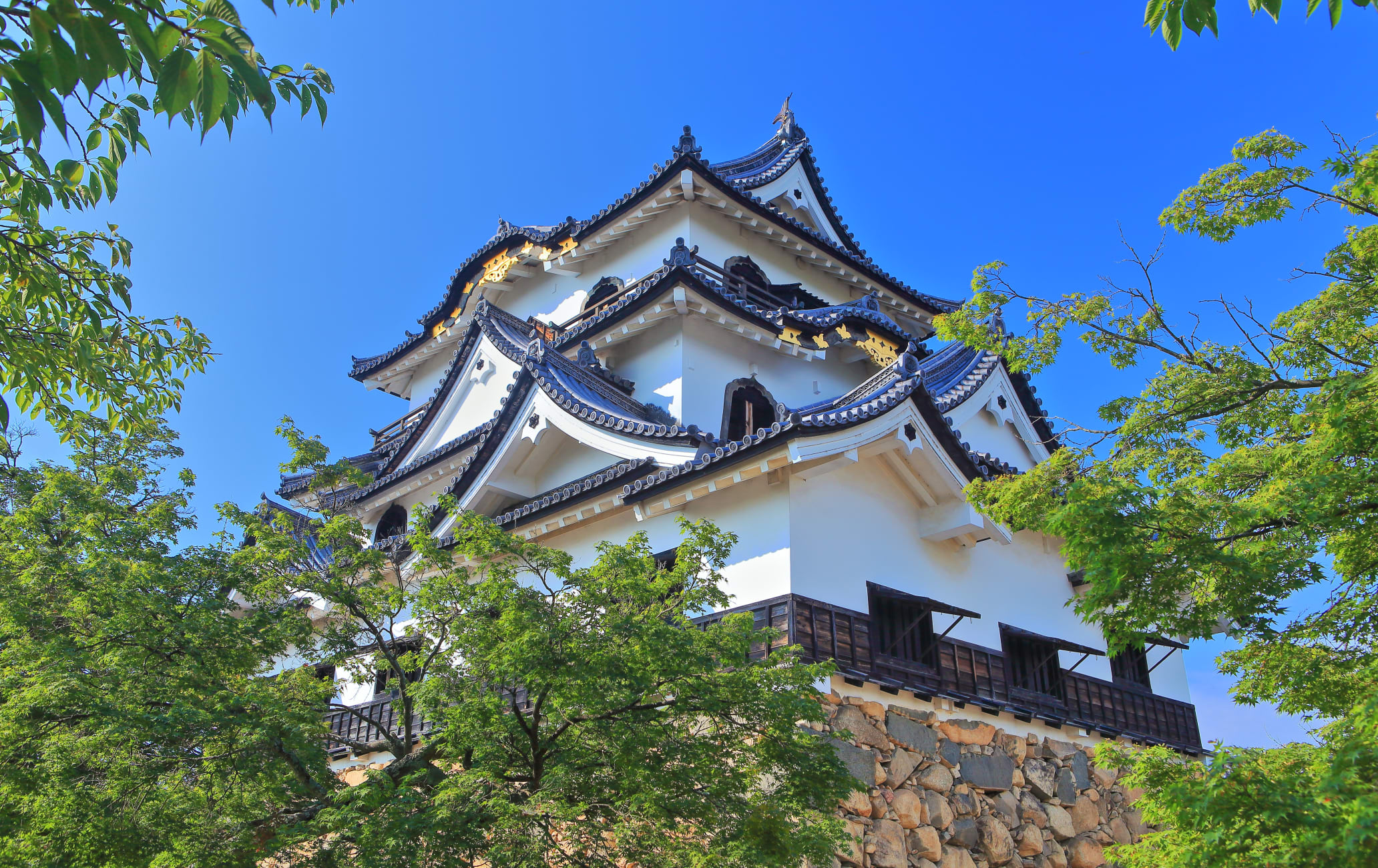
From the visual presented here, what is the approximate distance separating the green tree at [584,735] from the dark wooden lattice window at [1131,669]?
324 inches

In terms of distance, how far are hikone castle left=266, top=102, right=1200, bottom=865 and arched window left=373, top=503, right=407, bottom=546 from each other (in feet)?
0.21

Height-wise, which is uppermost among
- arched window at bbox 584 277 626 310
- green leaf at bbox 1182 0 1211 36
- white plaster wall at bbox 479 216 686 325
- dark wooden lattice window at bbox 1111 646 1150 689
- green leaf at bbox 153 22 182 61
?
white plaster wall at bbox 479 216 686 325

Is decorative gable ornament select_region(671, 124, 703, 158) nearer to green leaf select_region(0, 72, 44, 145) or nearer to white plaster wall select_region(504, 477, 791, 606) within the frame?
white plaster wall select_region(504, 477, 791, 606)

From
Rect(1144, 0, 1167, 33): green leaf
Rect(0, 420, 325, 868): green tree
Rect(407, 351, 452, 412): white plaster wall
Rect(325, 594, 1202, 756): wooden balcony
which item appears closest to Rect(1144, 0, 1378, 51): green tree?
Rect(1144, 0, 1167, 33): green leaf

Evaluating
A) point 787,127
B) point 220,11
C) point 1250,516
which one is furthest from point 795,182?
point 220,11

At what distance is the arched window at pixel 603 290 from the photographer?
17.7 meters

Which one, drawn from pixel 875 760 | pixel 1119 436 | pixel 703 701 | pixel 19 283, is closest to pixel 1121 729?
pixel 875 760

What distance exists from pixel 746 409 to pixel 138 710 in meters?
9.89

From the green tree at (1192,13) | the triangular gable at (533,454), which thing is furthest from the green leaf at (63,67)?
the triangular gable at (533,454)

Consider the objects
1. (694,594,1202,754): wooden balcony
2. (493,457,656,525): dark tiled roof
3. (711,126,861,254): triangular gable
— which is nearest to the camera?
(694,594,1202,754): wooden balcony

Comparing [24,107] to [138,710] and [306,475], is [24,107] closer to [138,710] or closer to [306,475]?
[138,710]

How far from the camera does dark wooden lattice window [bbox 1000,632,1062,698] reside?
39.4 feet

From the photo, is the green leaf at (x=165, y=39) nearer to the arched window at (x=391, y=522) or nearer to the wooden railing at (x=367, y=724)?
the wooden railing at (x=367, y=724)

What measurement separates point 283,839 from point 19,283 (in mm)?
3977
